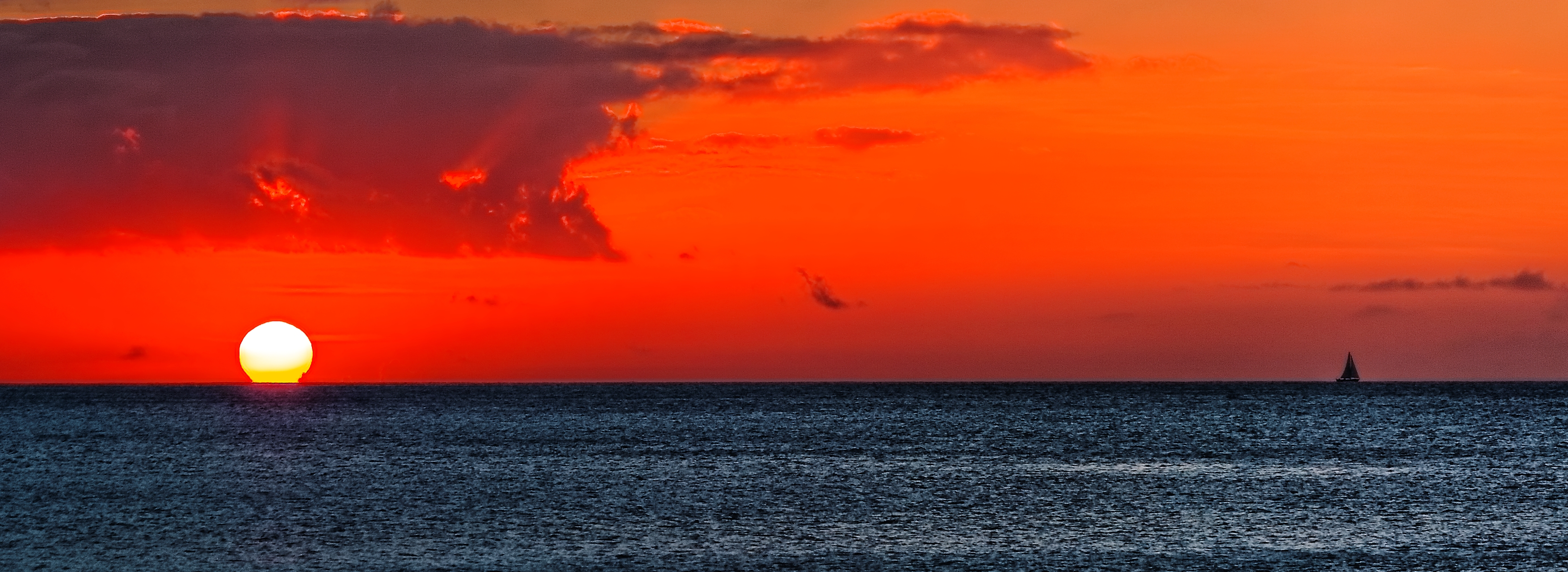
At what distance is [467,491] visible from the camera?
7512 cm

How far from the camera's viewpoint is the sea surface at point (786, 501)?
2036 inches

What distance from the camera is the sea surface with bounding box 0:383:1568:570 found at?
51.7 meters

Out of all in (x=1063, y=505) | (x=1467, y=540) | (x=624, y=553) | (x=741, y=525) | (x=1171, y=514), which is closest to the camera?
(x=624, y=553)

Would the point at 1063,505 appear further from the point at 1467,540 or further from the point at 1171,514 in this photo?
the point at 1467,540

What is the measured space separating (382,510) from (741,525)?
16040mm

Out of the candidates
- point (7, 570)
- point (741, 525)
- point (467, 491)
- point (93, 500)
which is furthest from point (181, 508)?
point (741, 525)

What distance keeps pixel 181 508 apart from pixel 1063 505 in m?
37.5

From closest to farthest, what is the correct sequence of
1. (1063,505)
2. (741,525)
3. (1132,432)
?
(741,525) → (1063,505) → (1132,432)

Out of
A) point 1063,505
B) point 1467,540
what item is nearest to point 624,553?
point 1063,505

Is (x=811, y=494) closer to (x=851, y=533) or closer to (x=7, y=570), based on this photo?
(x=851, y=533)

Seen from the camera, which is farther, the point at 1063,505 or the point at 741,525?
the point at 1063,505

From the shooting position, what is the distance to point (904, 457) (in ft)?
332

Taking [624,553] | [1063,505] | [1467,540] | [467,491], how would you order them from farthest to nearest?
[467,491] < [1063,505] < [1467,540] < [624,553]

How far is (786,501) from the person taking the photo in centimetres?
6962
